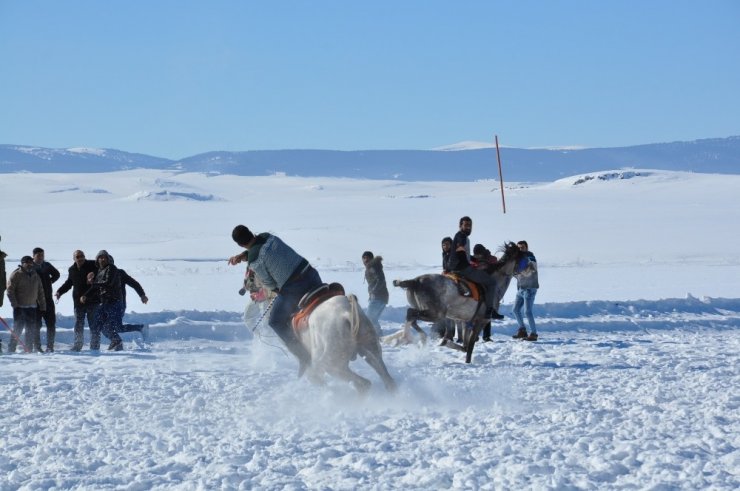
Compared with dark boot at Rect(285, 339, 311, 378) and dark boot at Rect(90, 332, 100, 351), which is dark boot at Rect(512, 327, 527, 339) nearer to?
dark boot at Rect(285, 339, 311, 378)

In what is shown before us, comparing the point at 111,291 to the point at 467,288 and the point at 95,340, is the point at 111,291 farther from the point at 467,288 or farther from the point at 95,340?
the point at 467,288

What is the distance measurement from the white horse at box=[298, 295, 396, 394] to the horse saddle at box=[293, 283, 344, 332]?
9cm

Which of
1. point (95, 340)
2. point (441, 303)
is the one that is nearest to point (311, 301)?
point (441, 303)

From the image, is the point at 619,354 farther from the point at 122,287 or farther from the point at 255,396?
the point at 122,287

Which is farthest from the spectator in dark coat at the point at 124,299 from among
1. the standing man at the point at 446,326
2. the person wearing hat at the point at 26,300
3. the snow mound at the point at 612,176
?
the snow mound at the point at 612,176

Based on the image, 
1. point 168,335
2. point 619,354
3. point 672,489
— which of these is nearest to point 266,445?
point 672,489

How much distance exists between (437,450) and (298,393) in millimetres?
2573

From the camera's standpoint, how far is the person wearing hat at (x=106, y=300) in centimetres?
1308

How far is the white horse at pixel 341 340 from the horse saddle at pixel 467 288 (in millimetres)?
3103

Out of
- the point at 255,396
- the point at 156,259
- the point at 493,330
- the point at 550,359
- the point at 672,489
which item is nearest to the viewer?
the point at 672,489

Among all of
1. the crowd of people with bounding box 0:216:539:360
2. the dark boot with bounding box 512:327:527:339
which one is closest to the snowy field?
the dark boot with bounding box 512:327:527:339

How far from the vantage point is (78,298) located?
43.5 ft

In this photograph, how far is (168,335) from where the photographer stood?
1495 cm

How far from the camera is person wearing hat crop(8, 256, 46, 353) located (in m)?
13.0
